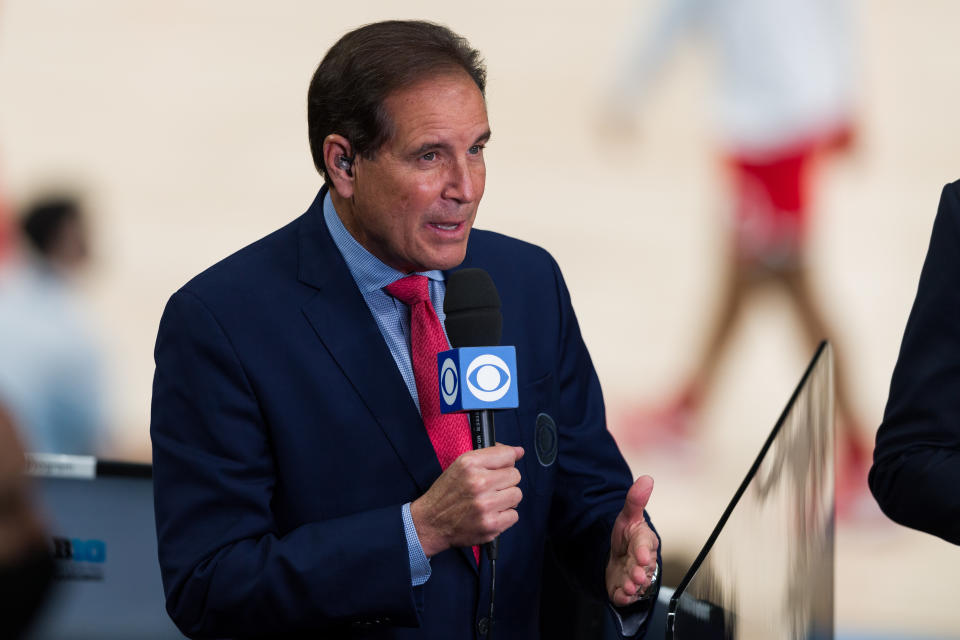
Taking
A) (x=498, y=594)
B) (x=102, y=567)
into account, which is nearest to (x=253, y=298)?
(x=498, y=594)

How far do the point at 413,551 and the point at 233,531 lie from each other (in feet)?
0.65

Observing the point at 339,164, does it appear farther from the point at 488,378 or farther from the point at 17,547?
the point at 17,547

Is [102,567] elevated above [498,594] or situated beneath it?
situated beneath

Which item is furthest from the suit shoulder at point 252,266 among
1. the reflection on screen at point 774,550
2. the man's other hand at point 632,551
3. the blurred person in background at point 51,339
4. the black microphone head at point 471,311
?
the blurred person in background at point 51,339

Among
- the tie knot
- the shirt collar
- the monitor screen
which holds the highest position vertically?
the shirt collar

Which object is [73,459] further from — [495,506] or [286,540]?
[495,506]

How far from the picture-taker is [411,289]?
1416 mm

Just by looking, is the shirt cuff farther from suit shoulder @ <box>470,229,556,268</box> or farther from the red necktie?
suit shoulder @ <box>470,229,556,268</box>

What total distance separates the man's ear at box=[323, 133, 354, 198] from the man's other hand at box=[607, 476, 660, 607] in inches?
19.3

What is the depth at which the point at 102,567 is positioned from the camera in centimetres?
193

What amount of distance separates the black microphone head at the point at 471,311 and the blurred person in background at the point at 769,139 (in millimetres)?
2794

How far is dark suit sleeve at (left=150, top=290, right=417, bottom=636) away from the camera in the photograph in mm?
1263

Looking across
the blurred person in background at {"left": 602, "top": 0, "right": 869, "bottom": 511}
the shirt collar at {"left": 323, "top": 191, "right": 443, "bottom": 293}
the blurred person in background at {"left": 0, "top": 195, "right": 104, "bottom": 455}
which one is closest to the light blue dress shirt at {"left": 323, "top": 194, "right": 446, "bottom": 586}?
the shirt collar at {"left": 323, "top": 191, "right": 443, "bottom": 293}

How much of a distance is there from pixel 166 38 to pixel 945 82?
292cm
